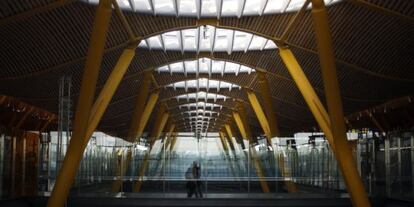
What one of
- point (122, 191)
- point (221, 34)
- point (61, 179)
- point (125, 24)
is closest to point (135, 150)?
point (122, 191)

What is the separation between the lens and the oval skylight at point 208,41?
133 ft

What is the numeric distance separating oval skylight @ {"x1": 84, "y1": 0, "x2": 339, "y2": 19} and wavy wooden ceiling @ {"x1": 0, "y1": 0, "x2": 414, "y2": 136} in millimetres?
447

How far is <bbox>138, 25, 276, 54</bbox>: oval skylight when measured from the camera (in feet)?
133

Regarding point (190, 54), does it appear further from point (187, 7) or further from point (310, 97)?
point (310, 97)

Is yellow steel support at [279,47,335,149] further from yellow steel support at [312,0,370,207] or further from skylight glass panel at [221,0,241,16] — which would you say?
skylight glass panel at [221,0,241,16]

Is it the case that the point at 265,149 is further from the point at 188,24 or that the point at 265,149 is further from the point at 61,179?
the point at 61,179

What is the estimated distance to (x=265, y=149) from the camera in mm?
33031

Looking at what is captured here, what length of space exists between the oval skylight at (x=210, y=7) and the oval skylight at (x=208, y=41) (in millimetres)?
4462

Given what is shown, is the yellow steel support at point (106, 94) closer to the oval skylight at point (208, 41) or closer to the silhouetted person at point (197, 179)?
the silhouetted person at point (197, 179)

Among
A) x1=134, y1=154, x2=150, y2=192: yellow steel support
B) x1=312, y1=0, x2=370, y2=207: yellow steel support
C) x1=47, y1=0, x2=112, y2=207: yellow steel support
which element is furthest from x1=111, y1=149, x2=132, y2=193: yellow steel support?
x1=312, y1=0, x2=370, y2=207: yellow steel support

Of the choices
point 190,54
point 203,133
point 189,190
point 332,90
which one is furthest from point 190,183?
point 190,54

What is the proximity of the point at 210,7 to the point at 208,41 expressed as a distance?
798 cm

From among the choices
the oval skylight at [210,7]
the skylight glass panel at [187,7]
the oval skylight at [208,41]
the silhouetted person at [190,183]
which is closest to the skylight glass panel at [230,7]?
the oval skylight at [210,7]

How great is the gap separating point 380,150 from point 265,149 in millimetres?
5727
